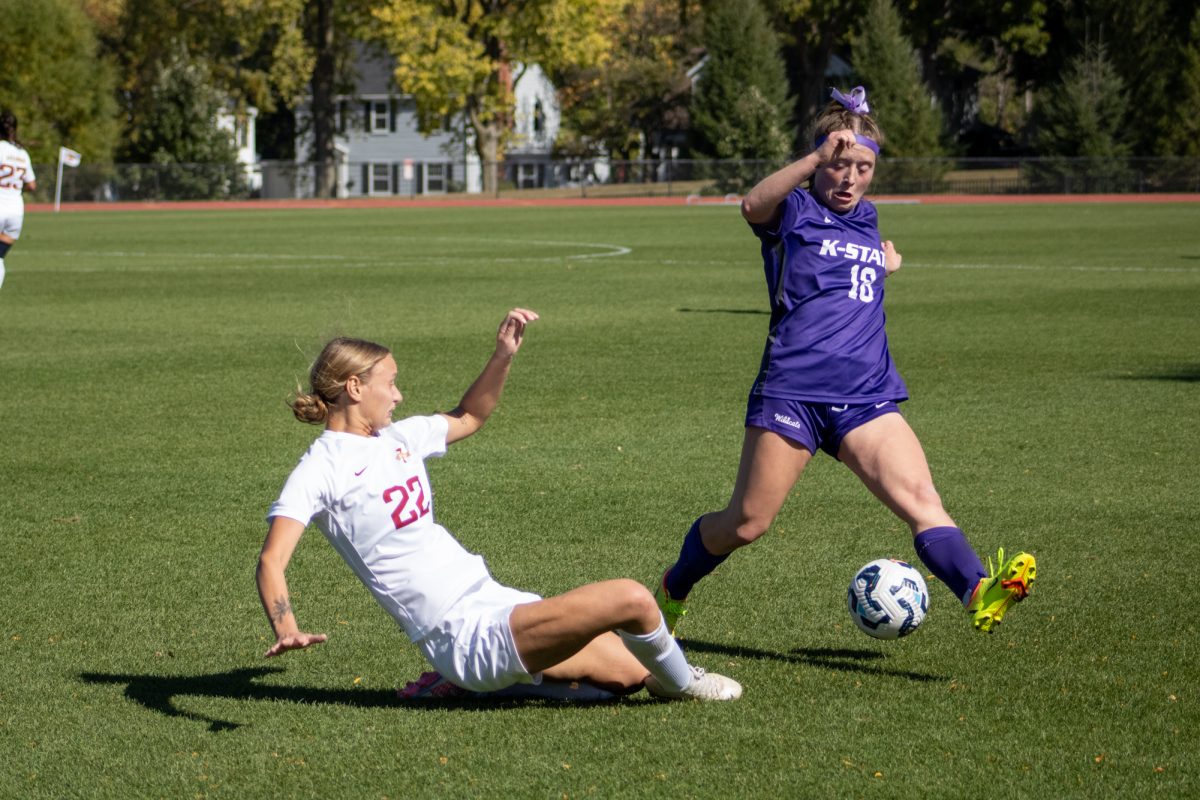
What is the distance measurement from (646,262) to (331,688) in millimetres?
21590

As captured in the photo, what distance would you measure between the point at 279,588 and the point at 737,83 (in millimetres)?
67752

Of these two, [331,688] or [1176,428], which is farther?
[1176,428]

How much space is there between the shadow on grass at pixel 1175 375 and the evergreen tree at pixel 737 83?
Answer: 56.1 m

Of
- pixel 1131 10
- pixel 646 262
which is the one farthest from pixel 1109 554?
pixel 1131 10

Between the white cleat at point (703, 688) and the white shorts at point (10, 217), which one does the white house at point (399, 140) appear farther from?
the white cleat at point (703, 688)

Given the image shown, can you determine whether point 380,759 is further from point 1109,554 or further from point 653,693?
point 1109,554

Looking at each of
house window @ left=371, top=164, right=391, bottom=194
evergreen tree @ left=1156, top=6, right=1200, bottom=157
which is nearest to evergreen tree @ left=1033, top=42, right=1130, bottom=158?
evergreen tree @ left=1156, top=6, right=1200, bottom=157

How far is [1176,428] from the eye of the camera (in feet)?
33.6

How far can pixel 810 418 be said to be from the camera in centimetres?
550

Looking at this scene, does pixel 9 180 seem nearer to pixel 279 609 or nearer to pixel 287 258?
pixel 287 258

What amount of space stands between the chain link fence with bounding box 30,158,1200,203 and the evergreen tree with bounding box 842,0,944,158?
2.20 m

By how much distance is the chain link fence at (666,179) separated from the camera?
5819cm

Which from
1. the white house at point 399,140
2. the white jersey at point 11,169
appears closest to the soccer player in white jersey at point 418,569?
the white jersey at point 11,169

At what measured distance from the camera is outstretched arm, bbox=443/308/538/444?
511 cm
